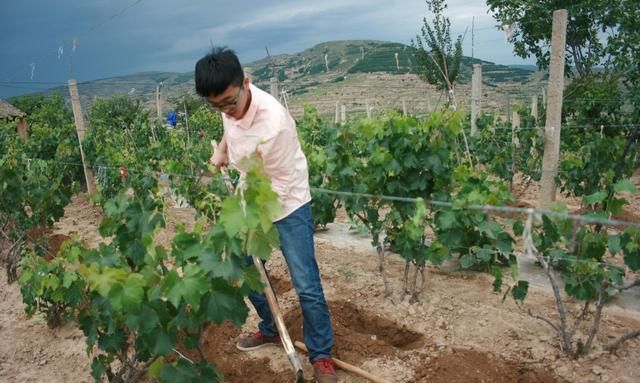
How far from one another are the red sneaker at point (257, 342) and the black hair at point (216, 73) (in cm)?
167

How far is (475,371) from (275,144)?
66.3 inches

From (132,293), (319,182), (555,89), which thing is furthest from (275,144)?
(319,182)

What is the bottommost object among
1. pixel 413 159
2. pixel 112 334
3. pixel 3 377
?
pixel 3 377

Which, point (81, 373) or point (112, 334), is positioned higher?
point (112, 334)

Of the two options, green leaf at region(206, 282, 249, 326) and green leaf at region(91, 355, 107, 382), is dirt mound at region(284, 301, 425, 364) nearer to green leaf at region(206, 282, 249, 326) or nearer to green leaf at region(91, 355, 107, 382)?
green leaf at region(91, 355, 107, 382)

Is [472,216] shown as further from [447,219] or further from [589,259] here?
[589,259]

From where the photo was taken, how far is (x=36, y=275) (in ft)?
9.45

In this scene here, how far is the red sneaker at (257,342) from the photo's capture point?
10.6ft

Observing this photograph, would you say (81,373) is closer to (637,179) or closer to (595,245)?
(595,245)

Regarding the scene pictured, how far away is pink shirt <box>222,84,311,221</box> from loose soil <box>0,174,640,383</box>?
0.52 metres

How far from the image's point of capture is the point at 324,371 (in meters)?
2.72

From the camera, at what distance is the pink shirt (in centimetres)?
240

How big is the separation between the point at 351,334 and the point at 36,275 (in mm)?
1926

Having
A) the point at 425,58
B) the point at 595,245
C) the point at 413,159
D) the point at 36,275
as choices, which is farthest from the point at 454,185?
the point at 425,58
